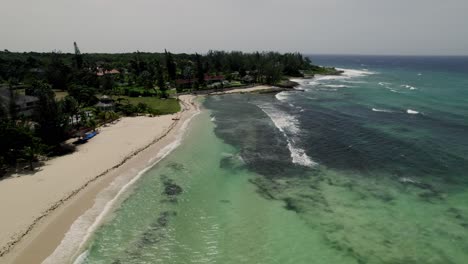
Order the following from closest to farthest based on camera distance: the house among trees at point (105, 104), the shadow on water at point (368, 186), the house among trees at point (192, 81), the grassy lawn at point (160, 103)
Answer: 1. the shadow on water at point (368, 186)
2. the house among trees at point (105, 104)
3. the grassy lawn at point (160, 103)
4. the house among trees at point (192, 81)

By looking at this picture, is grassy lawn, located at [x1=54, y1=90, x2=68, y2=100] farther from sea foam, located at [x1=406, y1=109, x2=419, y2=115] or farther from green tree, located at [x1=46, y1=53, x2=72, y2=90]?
sea foam, located at [x1=406, y1=109, x2=419, y2=115]

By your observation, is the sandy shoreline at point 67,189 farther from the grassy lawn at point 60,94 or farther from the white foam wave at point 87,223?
the grassy lawn at point 60,94

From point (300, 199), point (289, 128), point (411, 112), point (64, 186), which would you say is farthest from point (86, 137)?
point (411, 112)

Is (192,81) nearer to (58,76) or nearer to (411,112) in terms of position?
(58,76)

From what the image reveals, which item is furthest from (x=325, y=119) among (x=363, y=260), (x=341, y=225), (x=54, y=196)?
(x=54, y=196)

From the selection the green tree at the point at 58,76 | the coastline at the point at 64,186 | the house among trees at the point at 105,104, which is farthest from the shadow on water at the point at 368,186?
the green tree at the point at 58,76

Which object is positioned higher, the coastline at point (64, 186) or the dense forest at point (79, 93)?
the dense forest at point (79, 93)
